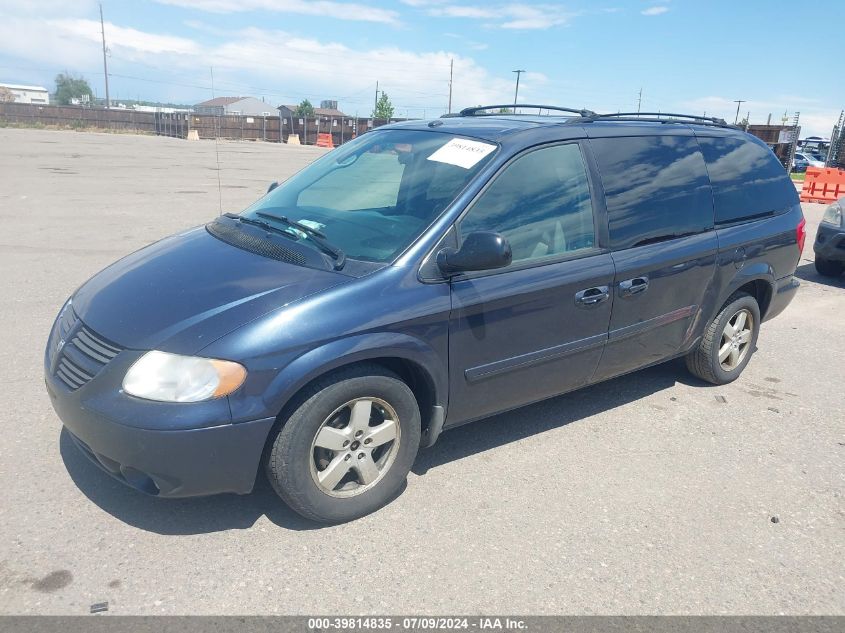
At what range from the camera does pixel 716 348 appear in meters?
4.90

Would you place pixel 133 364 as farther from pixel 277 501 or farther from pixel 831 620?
pixel 831 620

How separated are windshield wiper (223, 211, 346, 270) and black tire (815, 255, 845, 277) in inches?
319

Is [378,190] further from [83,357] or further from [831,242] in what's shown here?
[831,242]

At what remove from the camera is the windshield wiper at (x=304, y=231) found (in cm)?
323

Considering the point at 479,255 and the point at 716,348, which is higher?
the point at 479,255

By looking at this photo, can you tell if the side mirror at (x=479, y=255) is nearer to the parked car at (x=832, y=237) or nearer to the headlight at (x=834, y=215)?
the parked car at (x=832, y=237)

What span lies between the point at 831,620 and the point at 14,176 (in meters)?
18.5

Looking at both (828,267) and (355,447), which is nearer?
(355,447)

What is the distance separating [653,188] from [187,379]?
2984 mm

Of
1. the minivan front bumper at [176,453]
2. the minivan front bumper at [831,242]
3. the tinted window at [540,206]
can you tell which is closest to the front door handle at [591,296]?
the tinted window at [540,206]

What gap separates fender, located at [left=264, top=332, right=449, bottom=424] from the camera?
2777mm

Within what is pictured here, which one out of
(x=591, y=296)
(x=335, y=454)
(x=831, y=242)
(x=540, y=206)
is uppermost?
(x=540, y=206)

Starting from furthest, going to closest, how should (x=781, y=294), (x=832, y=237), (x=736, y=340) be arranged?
(x=832, y=237), (x=781, y=294), (x=736, y=340)

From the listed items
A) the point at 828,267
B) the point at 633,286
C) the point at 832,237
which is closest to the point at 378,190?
the point at 633,286
